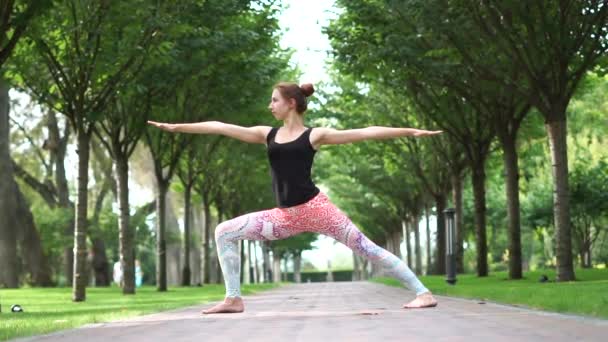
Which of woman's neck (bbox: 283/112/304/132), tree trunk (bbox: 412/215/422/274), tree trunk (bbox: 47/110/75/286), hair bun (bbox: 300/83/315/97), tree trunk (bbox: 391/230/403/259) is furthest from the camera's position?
tree trunk (bbox: 391/230/403/259)

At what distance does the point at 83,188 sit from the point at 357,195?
46.5m

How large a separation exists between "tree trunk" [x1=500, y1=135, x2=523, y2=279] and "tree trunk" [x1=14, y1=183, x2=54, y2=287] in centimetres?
2245

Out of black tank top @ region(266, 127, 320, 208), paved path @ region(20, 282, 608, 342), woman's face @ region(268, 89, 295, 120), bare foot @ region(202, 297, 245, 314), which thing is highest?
woman's face @ region(268, 89, 295, 120)

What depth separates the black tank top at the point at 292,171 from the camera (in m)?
9.01

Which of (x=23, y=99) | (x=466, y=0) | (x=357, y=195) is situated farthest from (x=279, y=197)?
(x=357, y=195)

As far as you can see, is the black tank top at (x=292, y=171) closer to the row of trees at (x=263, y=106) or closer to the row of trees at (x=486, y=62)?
the row of trees at (x=263, y=106)

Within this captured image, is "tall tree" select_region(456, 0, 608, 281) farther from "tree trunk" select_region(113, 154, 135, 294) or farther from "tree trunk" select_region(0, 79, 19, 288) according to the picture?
"tree trunk" select_region(0, 79, 19, 288)

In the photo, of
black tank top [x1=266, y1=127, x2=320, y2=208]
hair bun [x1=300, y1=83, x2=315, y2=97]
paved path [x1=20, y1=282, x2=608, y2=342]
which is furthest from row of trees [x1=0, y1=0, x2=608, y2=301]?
black tank top [x1=266, y1=127, x2=320, y2=208]

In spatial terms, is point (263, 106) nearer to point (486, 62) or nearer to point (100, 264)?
point (486, 62)

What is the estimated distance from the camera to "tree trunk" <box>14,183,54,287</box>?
1721 inches

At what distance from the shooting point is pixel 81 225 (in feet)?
76.9

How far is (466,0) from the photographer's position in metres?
21.8

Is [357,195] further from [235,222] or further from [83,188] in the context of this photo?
[235,222]

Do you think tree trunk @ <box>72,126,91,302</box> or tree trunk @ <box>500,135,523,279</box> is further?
tree trunk @ <box>500,135,523,279</box>
